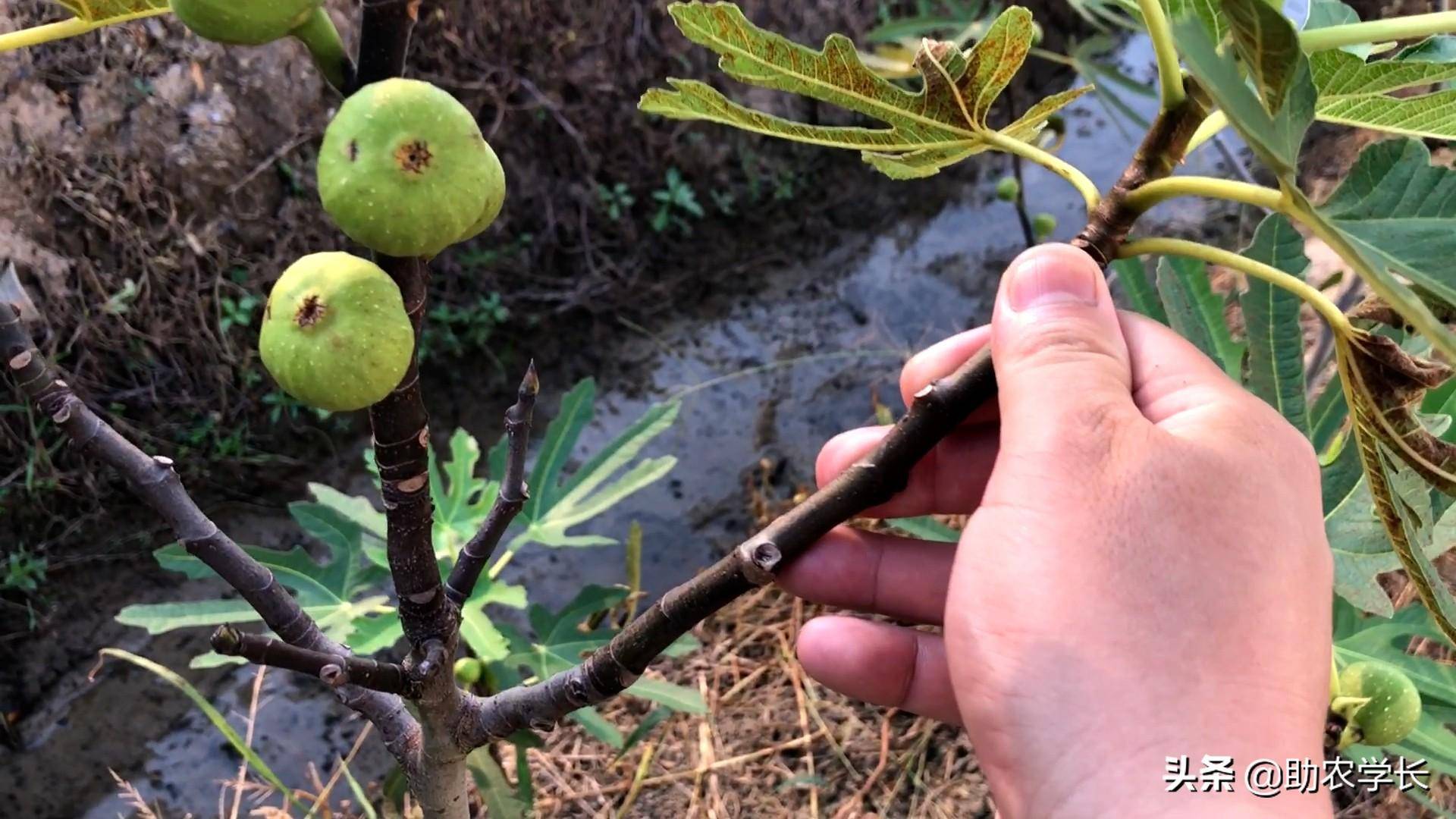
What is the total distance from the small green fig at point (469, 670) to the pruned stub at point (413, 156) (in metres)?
1.23

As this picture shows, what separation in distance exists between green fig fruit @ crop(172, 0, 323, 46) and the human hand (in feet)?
2.08

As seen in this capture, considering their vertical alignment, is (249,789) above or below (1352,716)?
below

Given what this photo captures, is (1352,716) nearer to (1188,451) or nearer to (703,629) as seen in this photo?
(1188,451)

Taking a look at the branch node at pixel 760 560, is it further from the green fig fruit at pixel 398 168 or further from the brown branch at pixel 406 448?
the green fig fruit at pixel 398 168

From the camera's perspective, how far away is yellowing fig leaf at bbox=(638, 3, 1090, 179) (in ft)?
2.49

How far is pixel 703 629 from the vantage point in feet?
7.86

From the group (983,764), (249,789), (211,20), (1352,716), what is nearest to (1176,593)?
(983,764)

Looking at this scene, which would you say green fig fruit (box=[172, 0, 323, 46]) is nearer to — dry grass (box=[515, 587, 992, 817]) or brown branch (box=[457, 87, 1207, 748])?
brown branch (box=[457, 87, 1207, 748])

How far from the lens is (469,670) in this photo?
5.08 ft

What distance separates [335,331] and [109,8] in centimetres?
29

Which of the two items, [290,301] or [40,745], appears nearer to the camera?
[290,301]

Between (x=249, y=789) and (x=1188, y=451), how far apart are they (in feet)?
7.27

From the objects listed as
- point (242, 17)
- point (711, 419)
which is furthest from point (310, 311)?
point (711, 419)

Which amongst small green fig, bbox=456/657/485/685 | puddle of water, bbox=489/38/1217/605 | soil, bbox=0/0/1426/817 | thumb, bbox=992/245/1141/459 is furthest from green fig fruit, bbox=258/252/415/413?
puddle of water, bbox=489/38/1217/605
